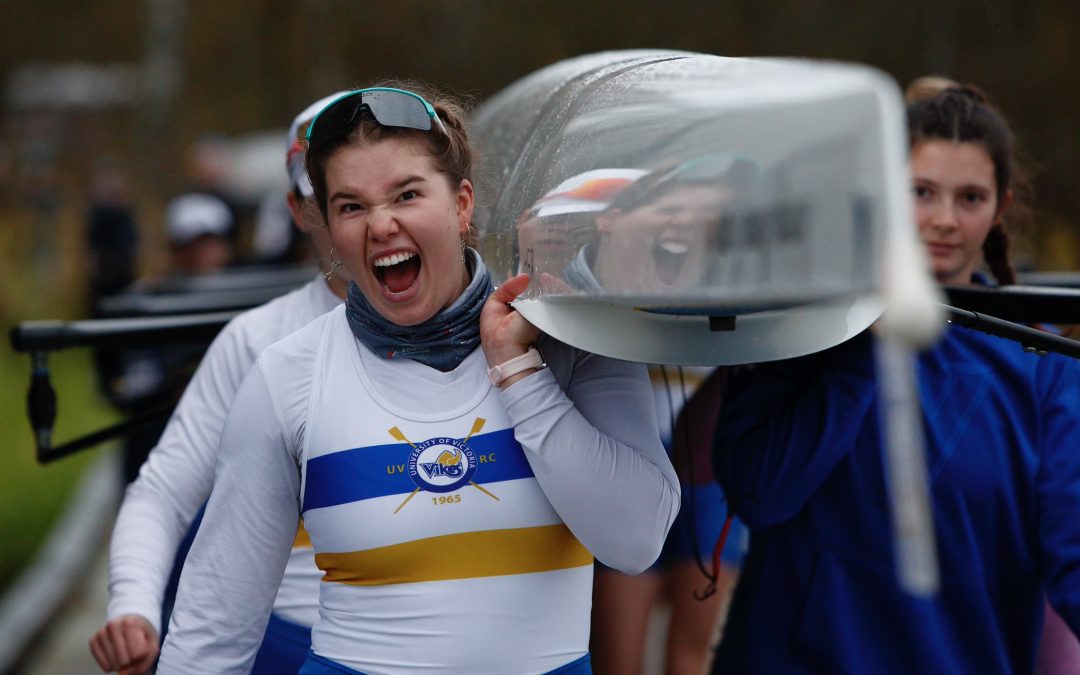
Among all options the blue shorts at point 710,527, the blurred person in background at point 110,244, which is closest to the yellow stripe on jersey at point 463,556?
the blue shorts at point 710,527

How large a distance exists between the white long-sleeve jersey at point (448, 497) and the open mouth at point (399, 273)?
0.13 meters

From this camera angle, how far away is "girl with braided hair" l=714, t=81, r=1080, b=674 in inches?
105

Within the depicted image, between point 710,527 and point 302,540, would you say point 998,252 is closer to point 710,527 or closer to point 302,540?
point 710,527

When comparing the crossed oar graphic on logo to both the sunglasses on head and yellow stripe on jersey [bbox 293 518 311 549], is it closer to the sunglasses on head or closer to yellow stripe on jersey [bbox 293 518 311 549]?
the sunglasses on head

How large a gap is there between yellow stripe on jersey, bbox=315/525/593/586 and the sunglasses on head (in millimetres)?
705

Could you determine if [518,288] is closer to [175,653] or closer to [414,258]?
[414,258]

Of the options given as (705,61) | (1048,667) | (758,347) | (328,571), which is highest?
(705,61)

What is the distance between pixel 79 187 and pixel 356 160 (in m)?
24.9

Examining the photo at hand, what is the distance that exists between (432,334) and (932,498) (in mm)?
1150

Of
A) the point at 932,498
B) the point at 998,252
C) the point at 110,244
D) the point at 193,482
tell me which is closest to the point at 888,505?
the point at 932,498

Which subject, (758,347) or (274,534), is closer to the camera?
(758,347)

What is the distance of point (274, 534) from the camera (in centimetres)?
231

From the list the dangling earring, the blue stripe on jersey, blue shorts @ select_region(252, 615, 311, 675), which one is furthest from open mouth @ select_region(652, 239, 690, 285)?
blue shorts @ select_region(252, 615, 311, 675)

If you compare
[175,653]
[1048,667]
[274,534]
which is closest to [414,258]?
[274,534]
